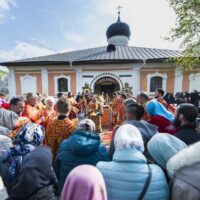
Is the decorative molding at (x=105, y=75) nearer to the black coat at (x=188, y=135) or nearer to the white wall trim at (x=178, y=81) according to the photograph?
the white wall trim at (x=178, y=81)

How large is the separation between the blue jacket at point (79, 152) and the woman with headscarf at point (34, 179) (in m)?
0.36

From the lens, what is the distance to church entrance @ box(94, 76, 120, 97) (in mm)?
16545

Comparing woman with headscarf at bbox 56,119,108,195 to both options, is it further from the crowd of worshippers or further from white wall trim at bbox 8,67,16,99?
white wall trim at bbox 8,67,16,99

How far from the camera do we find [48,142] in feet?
10.0

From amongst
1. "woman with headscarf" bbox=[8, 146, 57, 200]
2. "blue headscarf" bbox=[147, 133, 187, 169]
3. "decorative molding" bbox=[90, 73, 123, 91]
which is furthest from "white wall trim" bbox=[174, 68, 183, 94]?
"woman with headscarf" bbox=[8, 146, 57, 200]

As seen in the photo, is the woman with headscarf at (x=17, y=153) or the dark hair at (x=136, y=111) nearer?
the woman with headscarf at (x=17, y=153)

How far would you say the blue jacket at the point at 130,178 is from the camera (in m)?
1.42

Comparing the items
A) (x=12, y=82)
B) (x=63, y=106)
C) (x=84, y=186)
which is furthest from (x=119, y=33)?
(x=84, y=186)

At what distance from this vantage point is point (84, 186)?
1.22 m

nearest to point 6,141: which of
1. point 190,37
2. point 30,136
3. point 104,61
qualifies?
point 30,136

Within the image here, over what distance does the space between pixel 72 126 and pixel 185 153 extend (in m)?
1.86

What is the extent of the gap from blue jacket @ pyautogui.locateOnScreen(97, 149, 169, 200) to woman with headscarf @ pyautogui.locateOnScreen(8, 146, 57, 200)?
1.64ft

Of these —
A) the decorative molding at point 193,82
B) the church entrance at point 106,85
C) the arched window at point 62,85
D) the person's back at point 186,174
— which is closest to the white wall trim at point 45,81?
the arched window at point 62,85

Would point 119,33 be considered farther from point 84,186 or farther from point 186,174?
point 84,186
